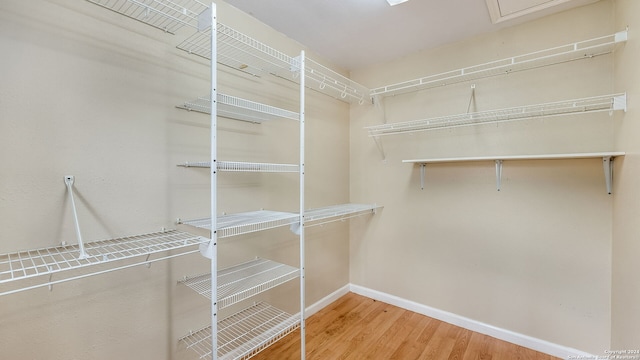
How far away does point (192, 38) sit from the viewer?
1.47 metres

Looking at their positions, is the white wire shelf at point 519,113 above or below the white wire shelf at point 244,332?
above

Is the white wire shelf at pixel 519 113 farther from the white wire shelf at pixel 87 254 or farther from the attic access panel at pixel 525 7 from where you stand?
the white wire shelf at pixel 87 254

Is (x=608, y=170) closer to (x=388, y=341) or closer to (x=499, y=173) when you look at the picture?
(x=499, y=173)

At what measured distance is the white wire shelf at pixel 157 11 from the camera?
1.19m

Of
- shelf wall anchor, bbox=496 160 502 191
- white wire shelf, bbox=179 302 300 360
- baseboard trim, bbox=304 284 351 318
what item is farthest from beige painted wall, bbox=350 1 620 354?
white wire shelf, bbox=179 302 300 360

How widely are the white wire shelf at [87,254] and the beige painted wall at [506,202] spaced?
1.85 m

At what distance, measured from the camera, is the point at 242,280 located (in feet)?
4.99

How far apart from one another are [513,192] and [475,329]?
1109 millimetres

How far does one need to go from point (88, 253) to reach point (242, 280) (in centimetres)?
72

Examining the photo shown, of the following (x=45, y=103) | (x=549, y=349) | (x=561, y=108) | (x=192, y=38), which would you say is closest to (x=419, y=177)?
(x=561, y=108)

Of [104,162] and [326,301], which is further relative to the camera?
[326,301]

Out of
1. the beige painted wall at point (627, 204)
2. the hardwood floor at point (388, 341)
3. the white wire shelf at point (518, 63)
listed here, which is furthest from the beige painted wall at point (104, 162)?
the beige painted wall at point (627, 204)

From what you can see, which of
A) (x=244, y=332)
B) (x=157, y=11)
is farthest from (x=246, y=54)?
(x=244, y=332)

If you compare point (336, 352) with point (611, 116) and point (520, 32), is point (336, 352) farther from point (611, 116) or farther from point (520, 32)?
point (520, 32)
